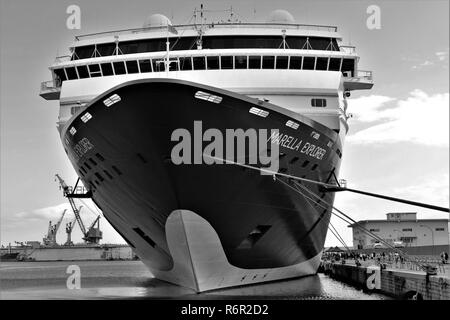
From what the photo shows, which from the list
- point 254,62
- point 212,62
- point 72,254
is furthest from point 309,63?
point 72,254

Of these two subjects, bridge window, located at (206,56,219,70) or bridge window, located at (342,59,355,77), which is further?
bridge window, located at (342,59,355,77)

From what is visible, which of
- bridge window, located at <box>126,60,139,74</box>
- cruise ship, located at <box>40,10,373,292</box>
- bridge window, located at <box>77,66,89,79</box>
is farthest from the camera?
bridge window, located at <box>77,66,89,79</box>

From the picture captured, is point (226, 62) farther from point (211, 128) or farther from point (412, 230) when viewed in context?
point (412, 230)

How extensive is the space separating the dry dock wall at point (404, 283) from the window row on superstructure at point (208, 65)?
836cm

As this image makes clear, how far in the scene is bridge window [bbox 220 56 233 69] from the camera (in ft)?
67.6

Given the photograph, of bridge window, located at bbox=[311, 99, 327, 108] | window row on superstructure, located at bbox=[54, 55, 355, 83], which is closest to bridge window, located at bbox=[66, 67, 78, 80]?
window row on superstructure, located at bbox=[54, 55, 355, 83]

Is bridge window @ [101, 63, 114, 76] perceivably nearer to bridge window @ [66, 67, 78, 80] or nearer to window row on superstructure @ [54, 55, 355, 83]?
window row on superstructure @ [54, 55, 355, 83]

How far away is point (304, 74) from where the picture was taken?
805 inches

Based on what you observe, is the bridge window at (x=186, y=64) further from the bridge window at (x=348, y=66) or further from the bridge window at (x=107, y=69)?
the bridge window at (x=348, y=66)

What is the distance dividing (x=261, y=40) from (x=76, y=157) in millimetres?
8322

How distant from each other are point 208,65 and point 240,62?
1.16 metres

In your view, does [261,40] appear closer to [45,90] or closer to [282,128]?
[282,128]

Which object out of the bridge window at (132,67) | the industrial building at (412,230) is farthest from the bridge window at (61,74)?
the industrial building at (412,230)

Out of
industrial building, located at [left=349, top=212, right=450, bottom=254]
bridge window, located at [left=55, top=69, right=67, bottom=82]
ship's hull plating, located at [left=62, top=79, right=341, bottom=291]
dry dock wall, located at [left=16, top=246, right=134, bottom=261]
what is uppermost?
bridge window, located at [left=55, top=69, right=67, bottom=82]
